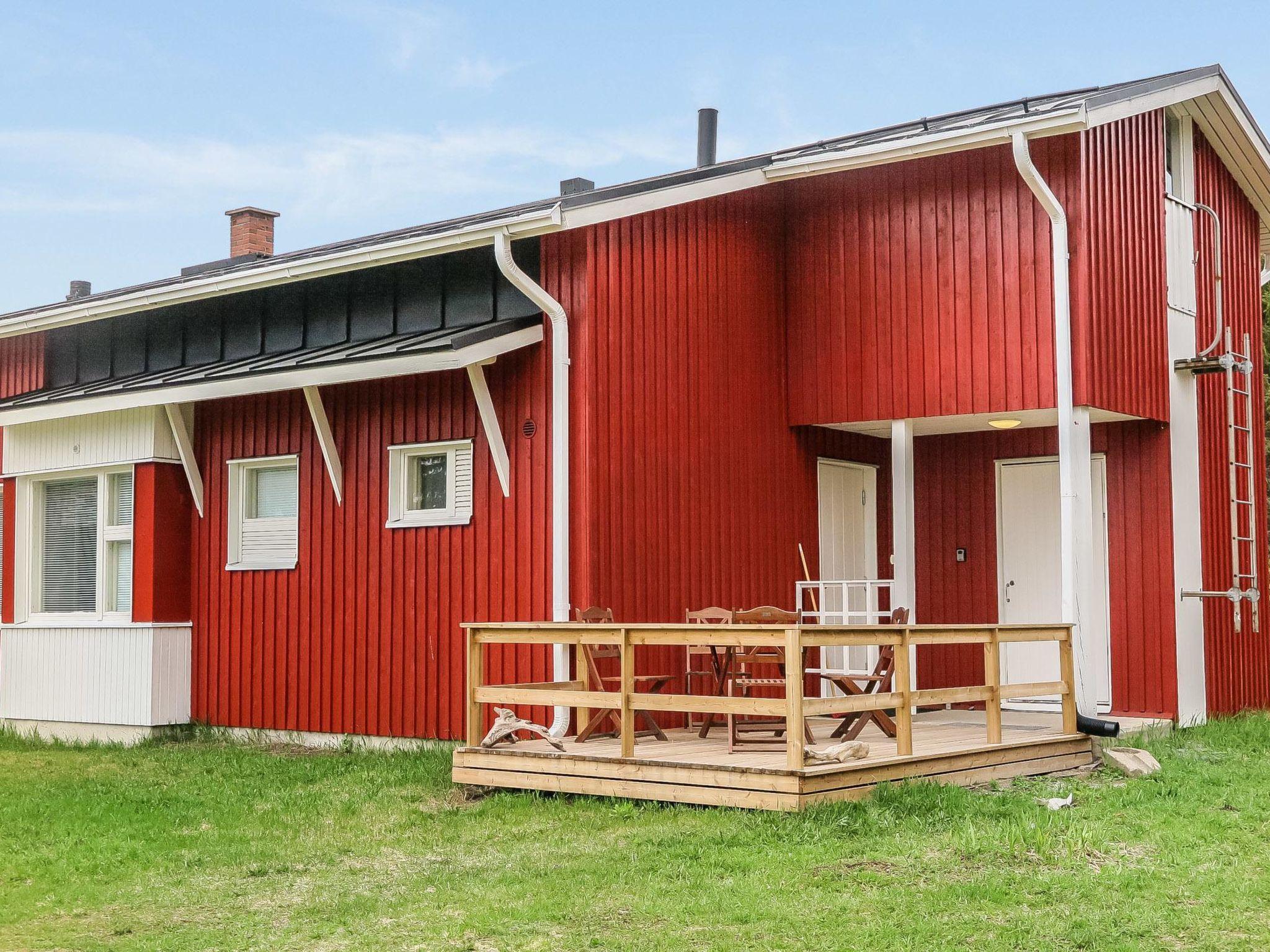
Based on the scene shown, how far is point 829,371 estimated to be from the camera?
37.1 feet

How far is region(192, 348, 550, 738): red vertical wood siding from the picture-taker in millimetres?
10219

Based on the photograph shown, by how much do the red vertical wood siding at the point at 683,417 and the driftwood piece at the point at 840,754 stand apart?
235 centimetres

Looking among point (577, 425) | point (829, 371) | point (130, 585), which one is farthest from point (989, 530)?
point (130, 585)

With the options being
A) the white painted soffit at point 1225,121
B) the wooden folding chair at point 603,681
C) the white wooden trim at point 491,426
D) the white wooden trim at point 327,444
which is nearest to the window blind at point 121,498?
the white wooden trim at point 327,444

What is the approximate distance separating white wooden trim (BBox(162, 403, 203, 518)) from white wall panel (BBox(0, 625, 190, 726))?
3.64 ft

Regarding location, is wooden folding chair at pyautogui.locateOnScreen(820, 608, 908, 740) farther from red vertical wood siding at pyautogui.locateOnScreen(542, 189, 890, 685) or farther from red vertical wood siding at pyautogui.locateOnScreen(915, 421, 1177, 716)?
red vertical wood siding at pyautogui.locateOnScreen(915, 421, 1177, 716)

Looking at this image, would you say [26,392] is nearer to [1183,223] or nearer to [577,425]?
[577,425]

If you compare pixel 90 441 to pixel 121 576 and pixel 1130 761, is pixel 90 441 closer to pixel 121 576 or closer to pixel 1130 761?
pixel 121 576

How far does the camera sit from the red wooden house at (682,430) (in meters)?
10.1

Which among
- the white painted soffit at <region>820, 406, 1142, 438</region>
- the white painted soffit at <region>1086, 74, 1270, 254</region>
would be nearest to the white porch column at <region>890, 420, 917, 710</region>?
the white painted soffit at <region>820, 406, 1142, 438</region>

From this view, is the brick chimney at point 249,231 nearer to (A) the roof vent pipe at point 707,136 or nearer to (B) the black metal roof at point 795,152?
(B) the black metal roof at point 795,152

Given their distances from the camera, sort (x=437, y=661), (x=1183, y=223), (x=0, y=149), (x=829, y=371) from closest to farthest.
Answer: (x=437, y=661)
(x=829, y=371)
(x=1183, y=223)
(x=0, y=149)

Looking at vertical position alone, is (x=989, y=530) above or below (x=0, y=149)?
below

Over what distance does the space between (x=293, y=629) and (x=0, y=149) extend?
33725 millimetres
